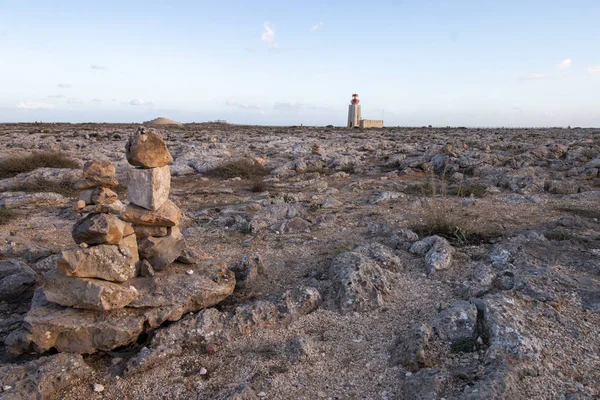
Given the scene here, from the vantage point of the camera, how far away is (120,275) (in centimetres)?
395

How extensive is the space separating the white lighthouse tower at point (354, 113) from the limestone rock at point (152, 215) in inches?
1687

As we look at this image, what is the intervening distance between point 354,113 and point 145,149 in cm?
4353

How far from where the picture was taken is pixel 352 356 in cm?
368

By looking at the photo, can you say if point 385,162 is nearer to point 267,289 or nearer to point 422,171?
point 422,171

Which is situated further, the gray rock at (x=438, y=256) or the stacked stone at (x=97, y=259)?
the gray rock at (x=438, y=256)

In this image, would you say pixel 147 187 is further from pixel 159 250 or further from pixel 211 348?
pixel 211 348

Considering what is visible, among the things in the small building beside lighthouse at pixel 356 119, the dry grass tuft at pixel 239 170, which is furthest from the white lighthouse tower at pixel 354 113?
the dry grass tuft at pixel 239 170

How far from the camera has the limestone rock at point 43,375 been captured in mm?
3123

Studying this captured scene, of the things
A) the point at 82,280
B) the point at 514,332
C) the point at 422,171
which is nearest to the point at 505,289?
the point at 514,332

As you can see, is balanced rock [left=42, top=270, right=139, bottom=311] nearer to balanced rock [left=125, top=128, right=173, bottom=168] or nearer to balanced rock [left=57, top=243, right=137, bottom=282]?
balanced rock [left=57, top=243, right=137, bottom=282]

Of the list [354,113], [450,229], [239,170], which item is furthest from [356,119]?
[450,229]

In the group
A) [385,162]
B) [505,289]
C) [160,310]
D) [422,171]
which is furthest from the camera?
[385,162]

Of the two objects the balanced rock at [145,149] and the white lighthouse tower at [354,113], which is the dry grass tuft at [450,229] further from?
the white lighthouse tower at [354,113]

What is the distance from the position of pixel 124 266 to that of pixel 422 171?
1094cm
